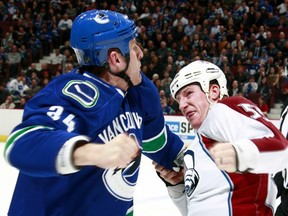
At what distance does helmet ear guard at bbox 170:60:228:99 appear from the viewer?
212 centimetres

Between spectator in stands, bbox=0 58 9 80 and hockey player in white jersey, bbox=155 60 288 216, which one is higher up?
hockey player in white jersey, bbox=155 60 288 216

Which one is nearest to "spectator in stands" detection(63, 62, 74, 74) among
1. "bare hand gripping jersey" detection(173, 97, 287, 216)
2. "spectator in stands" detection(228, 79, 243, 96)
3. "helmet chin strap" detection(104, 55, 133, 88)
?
"spectator in stands" detection(228, 79, 243, 96)

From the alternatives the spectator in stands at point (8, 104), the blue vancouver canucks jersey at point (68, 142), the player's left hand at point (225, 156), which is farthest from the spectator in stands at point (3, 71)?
the player's left hand at point (225, 156)

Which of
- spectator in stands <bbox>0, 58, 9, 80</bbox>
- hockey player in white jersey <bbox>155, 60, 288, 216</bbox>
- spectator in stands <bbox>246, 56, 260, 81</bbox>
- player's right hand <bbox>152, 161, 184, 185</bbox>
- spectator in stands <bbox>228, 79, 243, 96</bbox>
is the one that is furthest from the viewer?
spectator in stands <bbox>0, 58, 9, 80</bbox>

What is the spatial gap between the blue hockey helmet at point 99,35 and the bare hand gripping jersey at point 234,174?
400mm

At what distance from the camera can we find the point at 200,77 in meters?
2.12

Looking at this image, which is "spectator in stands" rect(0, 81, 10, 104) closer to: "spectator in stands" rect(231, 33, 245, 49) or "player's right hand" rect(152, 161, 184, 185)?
"spectator in stands" rect(231, 33, 245, 49)

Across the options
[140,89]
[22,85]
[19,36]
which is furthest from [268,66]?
[140,89]

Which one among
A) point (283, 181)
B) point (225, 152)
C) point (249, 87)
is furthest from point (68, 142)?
point (249, 87)

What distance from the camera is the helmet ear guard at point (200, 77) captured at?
83.7 inches

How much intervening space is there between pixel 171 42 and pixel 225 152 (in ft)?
35.5

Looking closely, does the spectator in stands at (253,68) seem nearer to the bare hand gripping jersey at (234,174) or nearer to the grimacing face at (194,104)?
the grimacing face at (194,104)

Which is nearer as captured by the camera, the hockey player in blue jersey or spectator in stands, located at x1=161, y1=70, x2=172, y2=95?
the hockey player in blue jersey

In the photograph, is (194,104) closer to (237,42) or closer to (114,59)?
(114,59)
